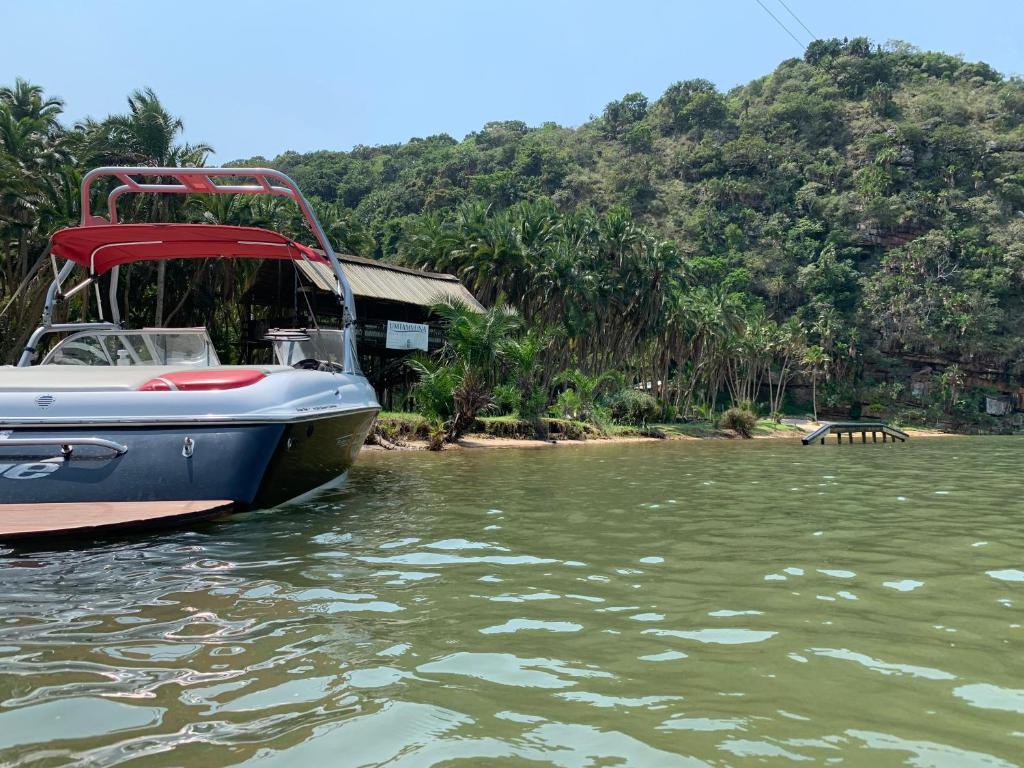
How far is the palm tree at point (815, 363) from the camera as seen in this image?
68500 millimetres

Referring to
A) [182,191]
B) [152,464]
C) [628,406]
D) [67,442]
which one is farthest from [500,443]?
[67,442]

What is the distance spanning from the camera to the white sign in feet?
106

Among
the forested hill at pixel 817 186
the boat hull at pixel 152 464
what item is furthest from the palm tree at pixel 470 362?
the forested hill at pixel 817 186

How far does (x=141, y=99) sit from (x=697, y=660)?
38214 millimetres

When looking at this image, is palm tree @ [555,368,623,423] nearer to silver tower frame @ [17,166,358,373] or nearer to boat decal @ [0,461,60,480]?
silver tower frame @ [17,166,358,373]

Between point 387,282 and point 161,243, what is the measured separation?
856 inches

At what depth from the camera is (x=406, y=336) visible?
32.8 m

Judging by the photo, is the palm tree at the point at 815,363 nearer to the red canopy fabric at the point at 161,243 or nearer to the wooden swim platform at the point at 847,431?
the wooden swim platform at the point at 847,431

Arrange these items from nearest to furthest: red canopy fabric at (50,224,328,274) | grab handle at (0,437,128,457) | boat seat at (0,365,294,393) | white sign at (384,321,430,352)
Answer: grab handle at (0,437,128,457), boat seat at (0,365,294,393), red canopy fabric at (50,224,328,274), white sign at (384,321,430,352)

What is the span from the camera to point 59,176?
104 ft

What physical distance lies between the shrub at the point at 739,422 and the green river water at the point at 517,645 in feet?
122

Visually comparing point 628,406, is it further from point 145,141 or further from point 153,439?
point 153,439

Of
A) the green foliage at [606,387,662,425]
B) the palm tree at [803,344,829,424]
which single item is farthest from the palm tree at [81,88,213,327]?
the palm tree at [803,344,829,424]

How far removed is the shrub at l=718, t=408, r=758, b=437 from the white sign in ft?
66.5
